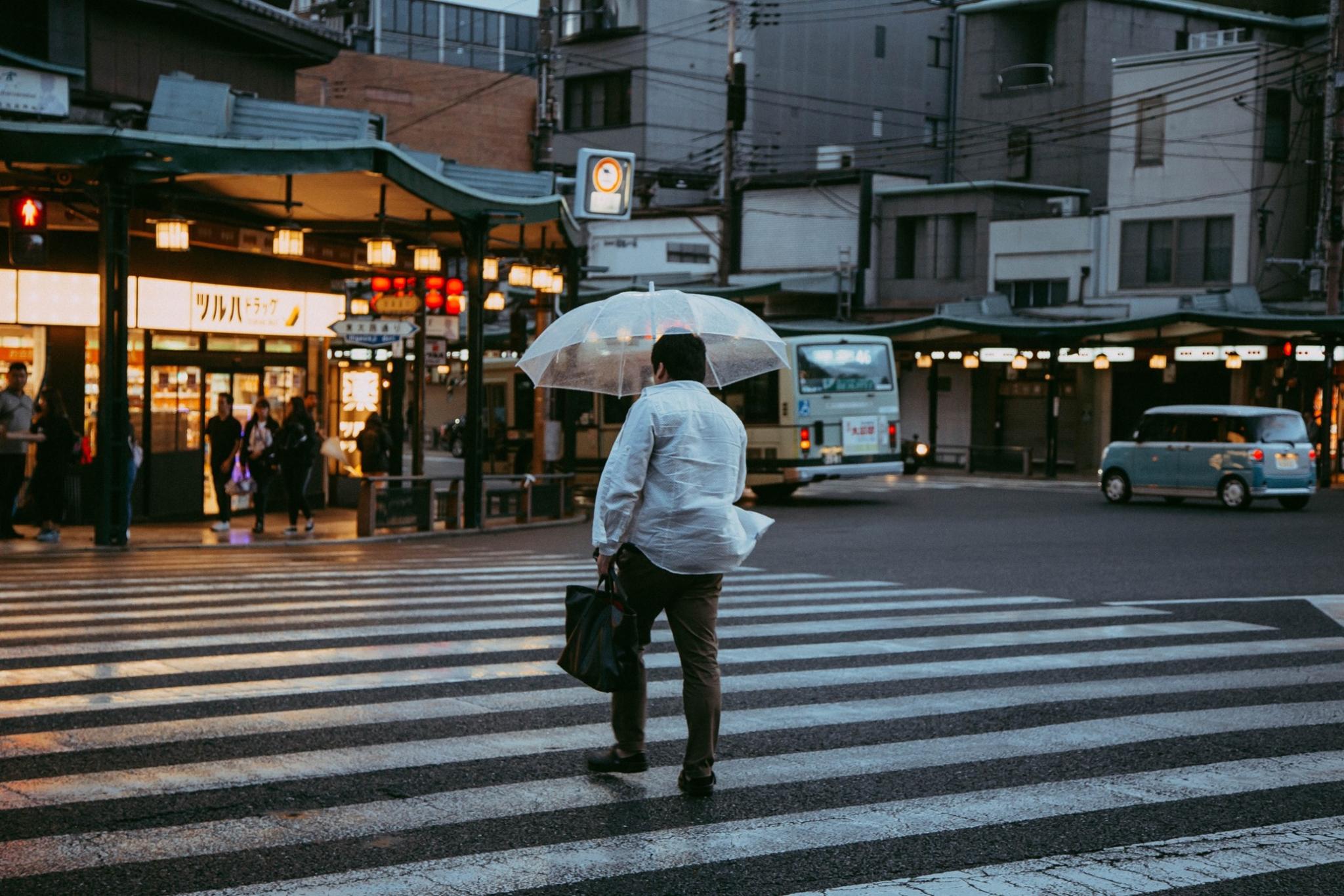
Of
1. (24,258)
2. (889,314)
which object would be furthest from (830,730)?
A: (889,314)

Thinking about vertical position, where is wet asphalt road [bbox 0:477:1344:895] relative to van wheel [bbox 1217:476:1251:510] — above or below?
below

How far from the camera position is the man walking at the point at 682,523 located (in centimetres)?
599

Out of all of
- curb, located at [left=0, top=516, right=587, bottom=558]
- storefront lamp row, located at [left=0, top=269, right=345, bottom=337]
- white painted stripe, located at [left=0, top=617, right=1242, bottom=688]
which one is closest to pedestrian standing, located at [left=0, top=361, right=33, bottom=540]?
curb, located at [left=0, top=516, right=587, bottom=558]

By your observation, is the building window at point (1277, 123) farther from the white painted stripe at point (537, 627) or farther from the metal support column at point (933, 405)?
the white painted stripe at point (537, 627)

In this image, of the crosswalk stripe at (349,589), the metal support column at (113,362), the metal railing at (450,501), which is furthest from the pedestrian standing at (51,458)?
the crosswalk stripe at (349,589)

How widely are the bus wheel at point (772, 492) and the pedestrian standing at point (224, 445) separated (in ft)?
39.2

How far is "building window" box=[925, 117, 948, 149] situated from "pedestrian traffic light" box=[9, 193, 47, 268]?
45.1 metres

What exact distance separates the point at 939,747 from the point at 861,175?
1774 inches

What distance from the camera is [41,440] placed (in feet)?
58.0

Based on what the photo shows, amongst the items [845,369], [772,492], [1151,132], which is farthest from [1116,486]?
[1151,132]

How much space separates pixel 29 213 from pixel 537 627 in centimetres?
1013

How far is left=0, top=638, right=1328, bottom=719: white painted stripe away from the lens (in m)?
7.64

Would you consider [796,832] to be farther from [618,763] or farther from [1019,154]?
[1019,154]

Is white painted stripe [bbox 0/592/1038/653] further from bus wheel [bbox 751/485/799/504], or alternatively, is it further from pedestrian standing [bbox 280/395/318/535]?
bus wheel [bbox 751/485/799/504]
